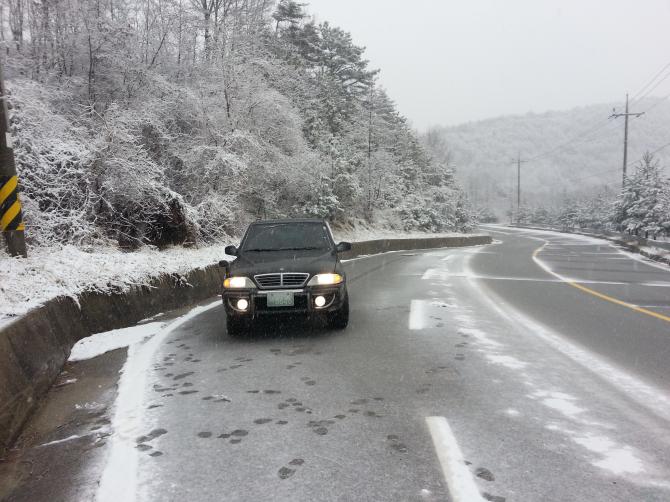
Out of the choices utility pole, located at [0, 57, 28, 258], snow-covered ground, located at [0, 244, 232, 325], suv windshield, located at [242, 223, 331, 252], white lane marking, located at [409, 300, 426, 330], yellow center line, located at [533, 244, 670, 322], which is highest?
utility pole, located at [0, 57, 28, 258]

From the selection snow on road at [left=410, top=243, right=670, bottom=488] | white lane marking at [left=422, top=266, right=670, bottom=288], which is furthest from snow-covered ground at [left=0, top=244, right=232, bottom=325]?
white lane marking at [left=422, top=266, right=670, bottom=288]

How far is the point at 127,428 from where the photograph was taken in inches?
152

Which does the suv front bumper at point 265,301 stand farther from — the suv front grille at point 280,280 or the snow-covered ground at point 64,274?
the snow-covered ground at point 64,274

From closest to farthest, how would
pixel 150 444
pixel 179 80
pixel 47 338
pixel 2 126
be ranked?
pixel 150 444 < pixel 47 338 < pixel 2 126 < pixel 179 80

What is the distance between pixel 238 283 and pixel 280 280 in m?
0.57

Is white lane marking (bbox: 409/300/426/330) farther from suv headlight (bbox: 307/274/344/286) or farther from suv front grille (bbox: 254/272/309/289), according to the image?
suv front grille (bbox: 254/272/309/289)

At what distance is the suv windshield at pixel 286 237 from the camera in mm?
7770

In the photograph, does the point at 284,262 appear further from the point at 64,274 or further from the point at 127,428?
the point at 127,428

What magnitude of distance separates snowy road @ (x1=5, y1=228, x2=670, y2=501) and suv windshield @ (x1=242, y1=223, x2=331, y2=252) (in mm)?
1266

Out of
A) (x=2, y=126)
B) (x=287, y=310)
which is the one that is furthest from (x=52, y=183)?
(x=287, y=310)

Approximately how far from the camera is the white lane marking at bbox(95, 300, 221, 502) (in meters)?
2.95

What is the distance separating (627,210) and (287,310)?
166 ft

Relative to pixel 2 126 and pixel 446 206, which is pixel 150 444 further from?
pixel 446 206

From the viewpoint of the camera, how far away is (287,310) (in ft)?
21.8
